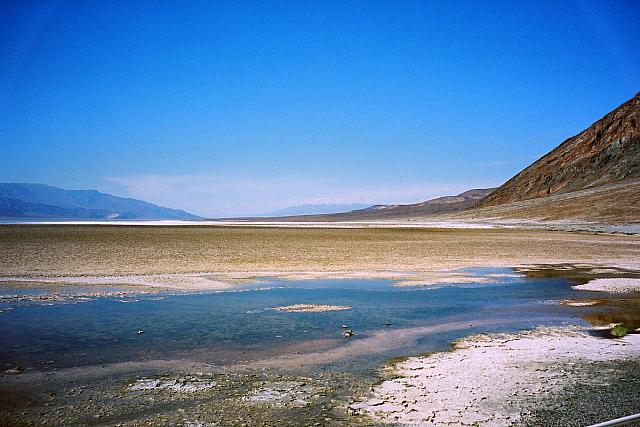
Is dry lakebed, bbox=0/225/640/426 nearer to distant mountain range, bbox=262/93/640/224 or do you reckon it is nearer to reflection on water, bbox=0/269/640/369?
reflection on water, bbox=0/269/640/369

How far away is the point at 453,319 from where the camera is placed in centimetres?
1376

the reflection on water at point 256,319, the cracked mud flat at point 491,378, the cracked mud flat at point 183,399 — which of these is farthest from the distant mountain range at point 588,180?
the cracked mud flat at point 183,399

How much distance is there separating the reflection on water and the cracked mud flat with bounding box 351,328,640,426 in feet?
3.33

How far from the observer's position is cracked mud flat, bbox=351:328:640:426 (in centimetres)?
719

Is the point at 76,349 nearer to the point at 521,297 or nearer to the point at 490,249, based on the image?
the point at 521,297

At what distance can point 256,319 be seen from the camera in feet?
44.9

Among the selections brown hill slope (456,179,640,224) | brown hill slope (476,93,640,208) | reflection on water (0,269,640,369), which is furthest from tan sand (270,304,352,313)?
brown hill slope (476,93,640,208)

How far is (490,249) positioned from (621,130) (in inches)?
3889

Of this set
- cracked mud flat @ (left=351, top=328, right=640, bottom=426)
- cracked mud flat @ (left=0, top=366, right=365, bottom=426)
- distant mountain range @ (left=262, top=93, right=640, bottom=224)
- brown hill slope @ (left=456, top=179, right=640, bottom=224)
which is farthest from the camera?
distant mountain range @ (left=262, top=93, right=640, bottom=224)

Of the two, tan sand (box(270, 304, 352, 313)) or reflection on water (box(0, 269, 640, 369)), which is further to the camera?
tan sand (box(270, 304, 352, 313))

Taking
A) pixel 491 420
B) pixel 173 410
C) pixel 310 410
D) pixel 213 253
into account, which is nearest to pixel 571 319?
pixel 491 420

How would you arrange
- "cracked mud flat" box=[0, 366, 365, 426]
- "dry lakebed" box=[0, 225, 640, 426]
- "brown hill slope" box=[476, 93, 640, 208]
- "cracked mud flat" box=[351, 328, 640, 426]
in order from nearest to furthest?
1. "cracked mud flat" box=[0, 366, 365, 426]
2. "cracked mud flat" box=[351, 328, 640, 426]
3. "dry lakebed" box=[0, 225, 640, 426]
4. "brown hill slope" box=[476, 93, 640, 208]

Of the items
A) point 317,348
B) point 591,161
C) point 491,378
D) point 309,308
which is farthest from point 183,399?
point 591,161

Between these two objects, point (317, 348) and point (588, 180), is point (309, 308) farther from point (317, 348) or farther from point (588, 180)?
point (588, 180)
